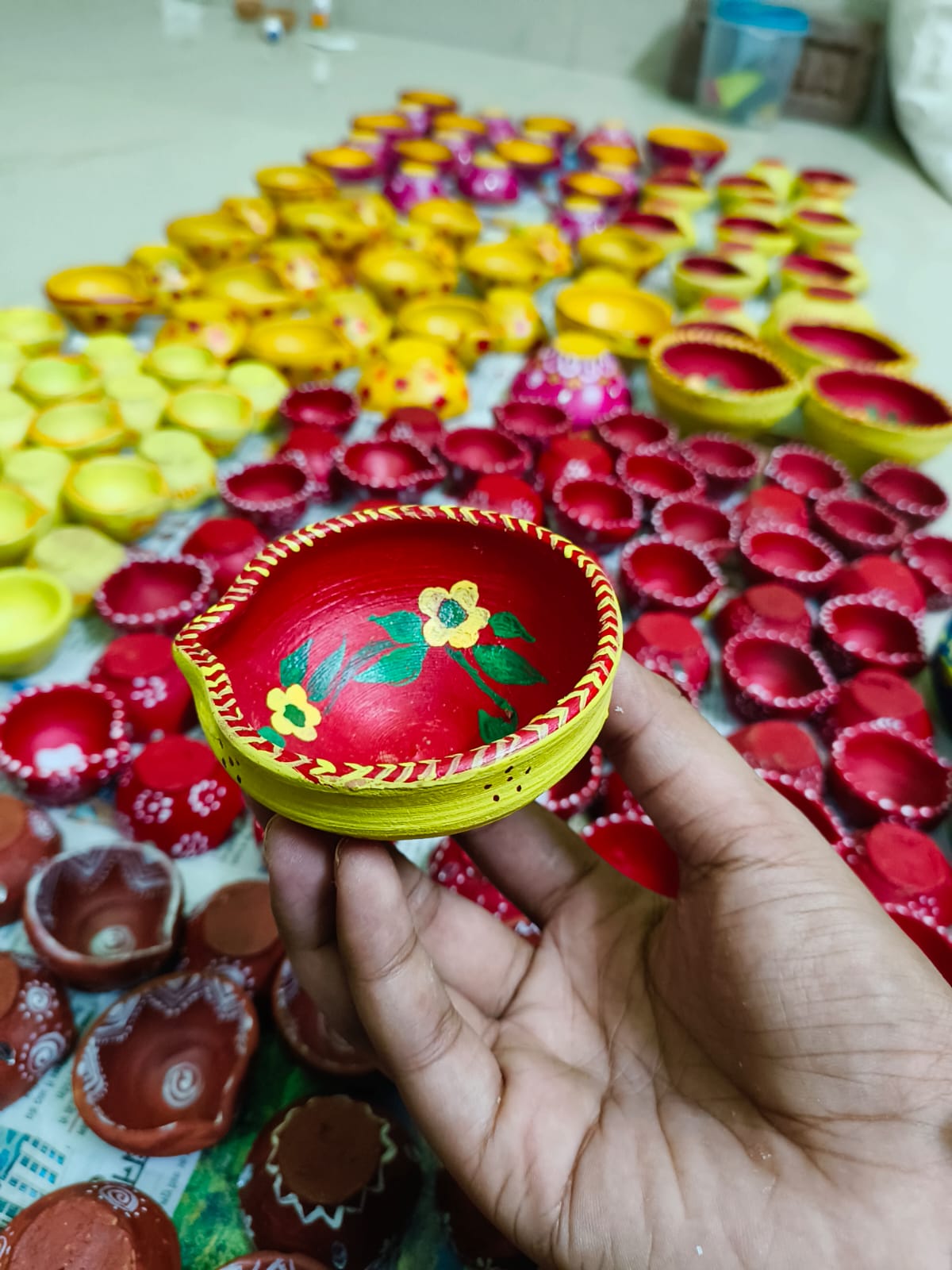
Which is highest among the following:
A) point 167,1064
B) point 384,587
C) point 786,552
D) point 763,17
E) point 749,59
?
point 763,17

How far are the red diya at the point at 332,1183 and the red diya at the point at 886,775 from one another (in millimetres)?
733

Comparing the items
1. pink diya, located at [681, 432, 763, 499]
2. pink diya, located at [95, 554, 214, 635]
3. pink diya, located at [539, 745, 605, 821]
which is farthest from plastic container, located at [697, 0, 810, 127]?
pink diya, located at [539, 745, 605, 821]

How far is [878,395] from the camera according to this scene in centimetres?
202

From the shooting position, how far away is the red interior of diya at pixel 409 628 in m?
0.84

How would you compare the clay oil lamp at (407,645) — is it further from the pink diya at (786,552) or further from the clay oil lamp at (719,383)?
the clay oil lamp at (719,383)

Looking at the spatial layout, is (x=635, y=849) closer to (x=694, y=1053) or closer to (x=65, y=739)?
(x=694, y=1053)

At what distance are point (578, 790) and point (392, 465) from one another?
2.66 feet

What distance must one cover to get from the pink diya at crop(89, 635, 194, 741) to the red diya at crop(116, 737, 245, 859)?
0.29 ft

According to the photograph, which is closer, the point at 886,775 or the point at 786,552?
the point at 886,775

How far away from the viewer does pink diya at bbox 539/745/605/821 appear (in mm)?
1152

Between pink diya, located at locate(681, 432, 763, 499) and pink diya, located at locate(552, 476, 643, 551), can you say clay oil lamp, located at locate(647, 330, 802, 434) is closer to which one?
pink diya, located at locate(681, 432, 763, 499)

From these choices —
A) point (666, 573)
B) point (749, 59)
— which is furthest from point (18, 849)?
point (749, 59)

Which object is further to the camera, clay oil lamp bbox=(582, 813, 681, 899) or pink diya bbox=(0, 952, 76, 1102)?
clay oil lamp bbox=(582, 813, 681, 899)

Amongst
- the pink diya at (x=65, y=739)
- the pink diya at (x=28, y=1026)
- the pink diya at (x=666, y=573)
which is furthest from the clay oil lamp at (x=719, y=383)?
the pink diya at (x=28, y=1026)
